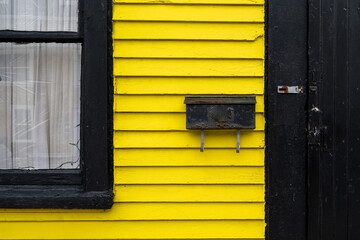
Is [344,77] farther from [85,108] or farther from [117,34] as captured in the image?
[85,108]

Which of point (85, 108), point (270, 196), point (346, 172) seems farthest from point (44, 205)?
point (346, 172)

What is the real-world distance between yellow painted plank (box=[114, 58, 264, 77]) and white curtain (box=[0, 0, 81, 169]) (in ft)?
1.17

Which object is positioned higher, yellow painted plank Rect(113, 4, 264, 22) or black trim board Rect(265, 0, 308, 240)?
yellow painted plank Rect(113, 4, 264, 22)

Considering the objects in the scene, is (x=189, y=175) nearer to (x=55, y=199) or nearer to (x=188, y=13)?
(x=55, y=199)

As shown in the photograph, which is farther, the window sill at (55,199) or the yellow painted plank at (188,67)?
the yellow painted plank at (188,67)

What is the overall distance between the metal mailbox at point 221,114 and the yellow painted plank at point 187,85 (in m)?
0.09

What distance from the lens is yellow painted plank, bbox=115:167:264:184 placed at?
2445 millimetres

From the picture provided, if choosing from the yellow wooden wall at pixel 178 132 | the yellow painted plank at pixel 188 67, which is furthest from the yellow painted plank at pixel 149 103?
the yellow painted plank at pixel 188 67

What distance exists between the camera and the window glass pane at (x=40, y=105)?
2492 millimetres

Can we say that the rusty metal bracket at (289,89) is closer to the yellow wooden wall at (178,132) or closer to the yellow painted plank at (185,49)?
the yellow wooden wall at (178,132)

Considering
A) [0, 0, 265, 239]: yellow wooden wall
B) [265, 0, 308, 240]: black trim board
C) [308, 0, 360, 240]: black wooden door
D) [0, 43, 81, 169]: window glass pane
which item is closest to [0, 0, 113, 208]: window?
[0, 43, 81, 169]: window glass pane

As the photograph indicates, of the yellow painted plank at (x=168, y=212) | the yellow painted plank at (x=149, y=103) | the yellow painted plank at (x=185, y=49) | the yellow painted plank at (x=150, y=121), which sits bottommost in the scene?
the yellow painted plank at (x=168, y=212)

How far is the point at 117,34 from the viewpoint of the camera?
7.98 feet

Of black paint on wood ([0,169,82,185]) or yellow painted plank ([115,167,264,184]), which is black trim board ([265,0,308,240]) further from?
black paint on wood ([0,169,82,185])
